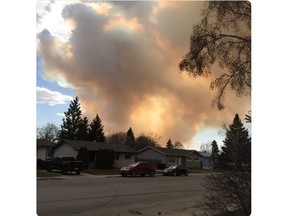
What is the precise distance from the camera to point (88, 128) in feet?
19.7

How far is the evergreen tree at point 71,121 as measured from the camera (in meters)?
5.84

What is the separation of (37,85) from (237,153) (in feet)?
10.4

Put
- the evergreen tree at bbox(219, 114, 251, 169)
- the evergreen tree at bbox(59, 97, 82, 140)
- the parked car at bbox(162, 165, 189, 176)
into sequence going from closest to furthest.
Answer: the evergreen tree at bbox(59, 97, 82, 140) < the evergreen tree at bbox(219, 114, 251, 169) < the parked car at bbox(162, 165, 189, 176)

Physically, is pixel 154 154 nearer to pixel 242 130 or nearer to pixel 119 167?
pixel 119 167

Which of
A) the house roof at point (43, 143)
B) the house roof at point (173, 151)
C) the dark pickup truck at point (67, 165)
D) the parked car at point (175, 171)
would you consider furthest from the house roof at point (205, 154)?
the house roof at point (43, 143)

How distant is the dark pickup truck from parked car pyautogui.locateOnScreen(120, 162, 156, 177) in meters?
0.70

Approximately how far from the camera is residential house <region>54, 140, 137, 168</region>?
20.0 feet

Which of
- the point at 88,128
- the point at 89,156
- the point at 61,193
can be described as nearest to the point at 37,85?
the point at 88,128

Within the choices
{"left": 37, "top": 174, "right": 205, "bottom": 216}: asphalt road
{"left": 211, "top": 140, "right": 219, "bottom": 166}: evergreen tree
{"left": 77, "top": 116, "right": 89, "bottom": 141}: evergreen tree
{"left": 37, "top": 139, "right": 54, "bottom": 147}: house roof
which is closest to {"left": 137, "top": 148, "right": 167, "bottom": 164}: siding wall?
{"left": 37, "top": 174, "right": 205, "bottom": 216}: asphalt road

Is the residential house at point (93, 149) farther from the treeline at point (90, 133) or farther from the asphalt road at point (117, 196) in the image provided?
the asphalt road at point (117, 196)

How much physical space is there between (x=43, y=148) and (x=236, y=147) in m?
2.89

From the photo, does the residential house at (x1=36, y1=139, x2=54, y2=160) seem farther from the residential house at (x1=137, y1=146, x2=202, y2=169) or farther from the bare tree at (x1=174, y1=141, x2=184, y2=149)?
the bare tree at (x1=174, y1=141, x2=184, y2=149)

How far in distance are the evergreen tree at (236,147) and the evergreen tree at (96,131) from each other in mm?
1891

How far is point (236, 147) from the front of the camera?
6184 millimetres
